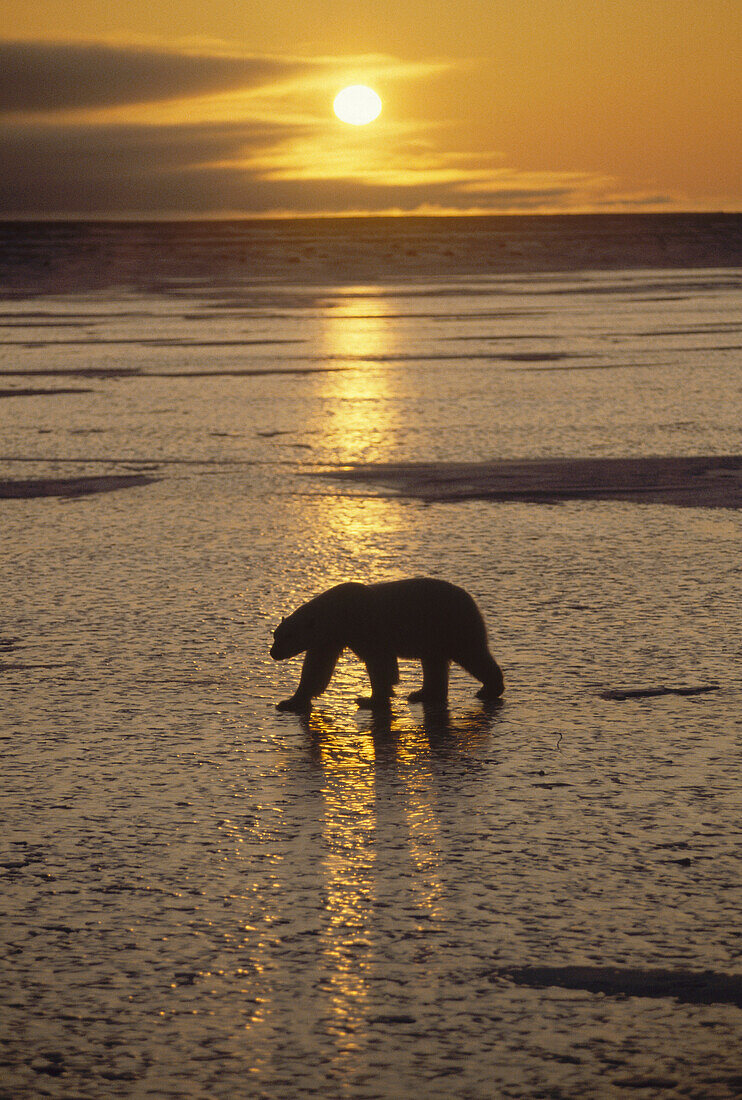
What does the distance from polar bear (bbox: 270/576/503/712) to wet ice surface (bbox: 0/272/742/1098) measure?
11 cm

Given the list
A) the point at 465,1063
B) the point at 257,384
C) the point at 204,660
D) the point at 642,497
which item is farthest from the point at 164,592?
the point at 257,384

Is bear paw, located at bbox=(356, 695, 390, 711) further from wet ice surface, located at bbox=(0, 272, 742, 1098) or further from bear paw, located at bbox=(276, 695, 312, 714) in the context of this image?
bear paw, located at bbox=(276, 695, 312, 714)

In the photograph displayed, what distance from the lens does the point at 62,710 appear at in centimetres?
489

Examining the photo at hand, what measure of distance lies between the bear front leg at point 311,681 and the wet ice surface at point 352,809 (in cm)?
7

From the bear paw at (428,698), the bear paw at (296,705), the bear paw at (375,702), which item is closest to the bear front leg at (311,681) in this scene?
the bear paw at (296,705)

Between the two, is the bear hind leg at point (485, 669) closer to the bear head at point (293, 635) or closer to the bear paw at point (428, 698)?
the bear paw at point (428, 698)

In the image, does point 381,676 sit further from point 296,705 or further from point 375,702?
point 296,705

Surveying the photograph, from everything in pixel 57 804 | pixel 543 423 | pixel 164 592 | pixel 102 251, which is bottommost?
pixel 57 804

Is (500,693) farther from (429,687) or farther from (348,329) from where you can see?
(348,329)

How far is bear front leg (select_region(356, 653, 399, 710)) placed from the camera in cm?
492

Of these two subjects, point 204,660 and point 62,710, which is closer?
point 62,710

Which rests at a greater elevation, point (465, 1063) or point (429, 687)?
point (429, 687)

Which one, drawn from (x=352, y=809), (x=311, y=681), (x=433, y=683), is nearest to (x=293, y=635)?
(x=311, y=681)

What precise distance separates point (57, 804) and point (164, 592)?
2.50m
